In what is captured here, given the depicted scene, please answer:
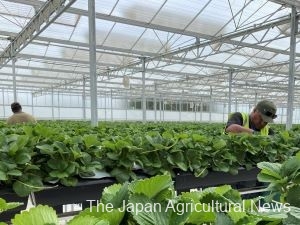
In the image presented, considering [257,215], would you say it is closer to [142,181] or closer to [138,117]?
[142,181]

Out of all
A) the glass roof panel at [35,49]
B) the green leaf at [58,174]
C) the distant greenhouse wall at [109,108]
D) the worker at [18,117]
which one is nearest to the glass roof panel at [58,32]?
the glass roof panel at [35,49]

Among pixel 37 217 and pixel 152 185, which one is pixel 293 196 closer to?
pixel 152 185

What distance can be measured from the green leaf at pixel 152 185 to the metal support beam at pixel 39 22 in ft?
18.5

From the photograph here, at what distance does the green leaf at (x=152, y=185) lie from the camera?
68cm

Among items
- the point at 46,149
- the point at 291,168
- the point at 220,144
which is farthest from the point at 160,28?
the point at 291,168

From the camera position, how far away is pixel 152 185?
688mm

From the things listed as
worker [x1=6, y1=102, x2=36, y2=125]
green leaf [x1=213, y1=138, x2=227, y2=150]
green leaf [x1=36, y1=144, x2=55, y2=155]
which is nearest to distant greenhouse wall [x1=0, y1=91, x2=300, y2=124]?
worker [x1=6, y1=102, x2=36, y2=125]

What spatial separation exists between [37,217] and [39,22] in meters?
7.89

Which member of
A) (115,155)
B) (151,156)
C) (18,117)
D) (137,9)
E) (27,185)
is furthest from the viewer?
(137,9)

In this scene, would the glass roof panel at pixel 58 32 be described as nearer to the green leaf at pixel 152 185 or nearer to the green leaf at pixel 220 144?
the green leaf at pixel 220 144

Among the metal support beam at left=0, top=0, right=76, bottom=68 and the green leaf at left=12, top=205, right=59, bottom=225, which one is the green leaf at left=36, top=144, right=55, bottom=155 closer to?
the green leaf at left=12, top=205, right=59, bottom=225

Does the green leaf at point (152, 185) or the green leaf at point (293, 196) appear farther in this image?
the green leaf at point (293, 196)

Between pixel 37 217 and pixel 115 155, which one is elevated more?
pixel 37 217

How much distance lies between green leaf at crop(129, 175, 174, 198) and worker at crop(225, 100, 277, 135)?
8.09 ft
